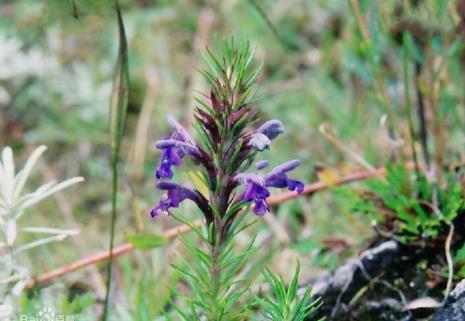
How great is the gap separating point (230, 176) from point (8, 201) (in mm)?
695

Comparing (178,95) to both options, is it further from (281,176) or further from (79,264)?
(281,176)

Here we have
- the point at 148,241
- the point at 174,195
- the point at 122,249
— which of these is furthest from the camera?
the point at 122,249

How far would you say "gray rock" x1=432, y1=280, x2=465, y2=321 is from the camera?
1.71 m

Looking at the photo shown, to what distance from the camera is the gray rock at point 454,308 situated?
1.71 metres

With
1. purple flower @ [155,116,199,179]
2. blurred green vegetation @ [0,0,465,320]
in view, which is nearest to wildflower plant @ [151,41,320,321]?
purple flower @ [155,116,199,179]

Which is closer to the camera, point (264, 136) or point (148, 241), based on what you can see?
point (264, 136)

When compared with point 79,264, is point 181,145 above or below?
above

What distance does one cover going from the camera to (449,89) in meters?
3.25

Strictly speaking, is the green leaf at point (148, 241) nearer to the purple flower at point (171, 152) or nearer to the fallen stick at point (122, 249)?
the fallen stick at point (122, 249)

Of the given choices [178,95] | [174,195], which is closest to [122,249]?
[174,195]

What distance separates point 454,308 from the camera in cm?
174

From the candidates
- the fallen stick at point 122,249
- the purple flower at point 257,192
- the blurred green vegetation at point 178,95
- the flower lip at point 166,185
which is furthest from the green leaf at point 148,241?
the purple flower at point 257,192

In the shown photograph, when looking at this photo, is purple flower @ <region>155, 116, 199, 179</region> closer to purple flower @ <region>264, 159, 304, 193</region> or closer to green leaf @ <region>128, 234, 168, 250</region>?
purple flower @ <region>264, 159, 304, 193</region>

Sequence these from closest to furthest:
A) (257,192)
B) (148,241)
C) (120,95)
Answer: (257,192), (120,95), (148,241)
